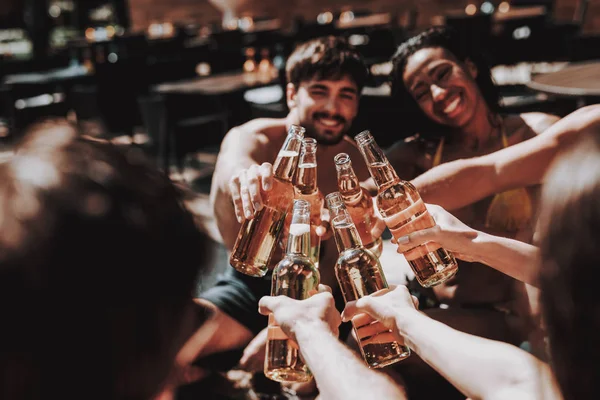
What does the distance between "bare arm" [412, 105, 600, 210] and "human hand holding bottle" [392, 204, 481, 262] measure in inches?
19.5

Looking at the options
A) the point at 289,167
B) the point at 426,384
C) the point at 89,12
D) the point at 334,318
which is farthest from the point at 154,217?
the point at 89,12

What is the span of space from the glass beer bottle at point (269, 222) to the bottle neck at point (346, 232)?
17 cm

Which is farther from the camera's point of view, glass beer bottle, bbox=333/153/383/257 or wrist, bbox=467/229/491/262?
glass beer bottle, bbox=333/153/383/257

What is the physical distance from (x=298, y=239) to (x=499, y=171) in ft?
2.81

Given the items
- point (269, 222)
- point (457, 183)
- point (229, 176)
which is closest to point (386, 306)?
point (269, 222)

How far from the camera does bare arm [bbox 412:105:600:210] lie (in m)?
1.70

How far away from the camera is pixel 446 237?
116 cm

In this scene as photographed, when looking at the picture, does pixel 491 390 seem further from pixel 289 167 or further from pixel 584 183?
pixel 289 167

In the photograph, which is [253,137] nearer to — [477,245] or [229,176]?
[229,176]

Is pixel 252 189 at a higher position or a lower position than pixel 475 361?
higher

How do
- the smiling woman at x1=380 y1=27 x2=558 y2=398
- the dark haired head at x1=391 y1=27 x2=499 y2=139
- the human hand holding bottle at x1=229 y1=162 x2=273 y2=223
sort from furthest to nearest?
the dark haired head at x1=391 y1=27 x2=499 y2=139 → the smiling woman at x1=380 y1=27 x2=558 y2=398 → the human hand holding bottle at x1=229 y1=162 x2=273 y2=223

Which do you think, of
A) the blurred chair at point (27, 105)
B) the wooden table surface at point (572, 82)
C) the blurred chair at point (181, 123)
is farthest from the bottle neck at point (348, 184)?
the blurred chair at point (27, 105)

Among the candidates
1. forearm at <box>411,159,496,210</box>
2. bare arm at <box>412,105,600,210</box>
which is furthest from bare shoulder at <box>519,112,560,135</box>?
forearm at <box>411,159,496,210</box>

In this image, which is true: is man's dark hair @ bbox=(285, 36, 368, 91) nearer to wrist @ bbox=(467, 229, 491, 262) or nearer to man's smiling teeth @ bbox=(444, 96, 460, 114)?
man's smiling teeth @ bbox=(444, 96, 460, 114)
